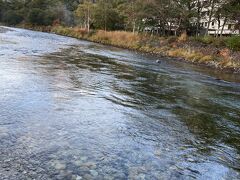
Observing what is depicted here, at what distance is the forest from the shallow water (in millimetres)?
29251

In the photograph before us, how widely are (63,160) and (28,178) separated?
104 centimetres

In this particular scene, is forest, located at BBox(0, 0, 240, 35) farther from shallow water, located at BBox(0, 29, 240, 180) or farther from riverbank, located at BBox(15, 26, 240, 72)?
shallow water, located at BBox(0, 29, 240, 180)

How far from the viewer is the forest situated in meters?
45.8

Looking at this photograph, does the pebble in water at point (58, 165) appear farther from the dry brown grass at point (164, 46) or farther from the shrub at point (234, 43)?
the shrub at point (234, 43)

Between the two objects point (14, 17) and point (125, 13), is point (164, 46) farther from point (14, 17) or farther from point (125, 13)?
point (14, 17)

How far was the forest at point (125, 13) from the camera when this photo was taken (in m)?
45.8

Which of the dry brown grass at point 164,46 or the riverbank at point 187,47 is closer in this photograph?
the riverbank at point 187,47

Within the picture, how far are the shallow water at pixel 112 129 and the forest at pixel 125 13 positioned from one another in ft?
96.0

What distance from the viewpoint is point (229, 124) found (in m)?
11.1

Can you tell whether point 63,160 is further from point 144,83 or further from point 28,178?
point 144,83

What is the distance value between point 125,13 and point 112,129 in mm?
45077

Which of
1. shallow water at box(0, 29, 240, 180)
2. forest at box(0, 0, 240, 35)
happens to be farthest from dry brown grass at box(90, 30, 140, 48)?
shallow water at box(0, 29, 240, 180)

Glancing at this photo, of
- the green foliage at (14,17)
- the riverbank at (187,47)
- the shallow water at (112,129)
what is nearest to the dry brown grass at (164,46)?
the riverbank at (187,47)

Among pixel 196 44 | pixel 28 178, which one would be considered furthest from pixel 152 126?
pixel 196 44
